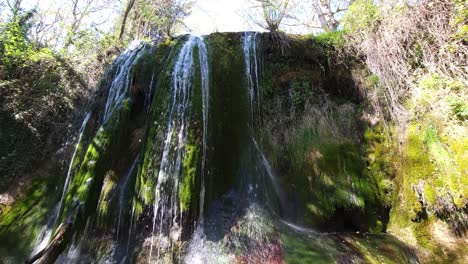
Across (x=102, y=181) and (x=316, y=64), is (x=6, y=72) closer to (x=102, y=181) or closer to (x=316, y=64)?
(x=102, y=181)

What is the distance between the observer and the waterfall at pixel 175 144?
3199 mm

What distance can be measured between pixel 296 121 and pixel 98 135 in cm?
313

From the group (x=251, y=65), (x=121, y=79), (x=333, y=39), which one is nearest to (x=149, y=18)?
(x=121, y=79)

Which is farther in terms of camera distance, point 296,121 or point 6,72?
point 6,72

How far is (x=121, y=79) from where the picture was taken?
199 inches

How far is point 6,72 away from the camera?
21.0ft

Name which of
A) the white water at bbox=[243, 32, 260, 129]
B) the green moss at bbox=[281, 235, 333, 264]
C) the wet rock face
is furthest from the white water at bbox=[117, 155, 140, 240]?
the green moss at bbox=[281, 235, 333, 264]

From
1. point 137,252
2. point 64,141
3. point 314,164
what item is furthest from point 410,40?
point 64,141

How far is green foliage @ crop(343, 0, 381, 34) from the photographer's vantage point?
4923 mm

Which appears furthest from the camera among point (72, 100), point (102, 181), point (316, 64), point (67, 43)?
point (67, 43)

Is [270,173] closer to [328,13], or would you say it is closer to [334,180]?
[334,180]

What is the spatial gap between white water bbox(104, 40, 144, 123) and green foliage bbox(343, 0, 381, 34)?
411 cm

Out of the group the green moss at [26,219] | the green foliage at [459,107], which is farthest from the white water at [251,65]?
the green moss at [26,219]

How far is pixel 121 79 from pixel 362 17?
182 inches
